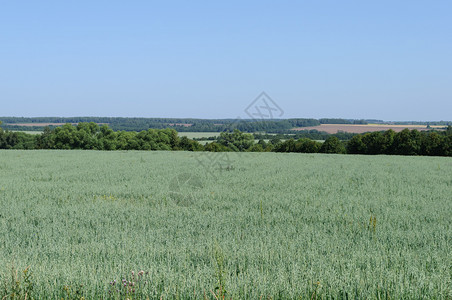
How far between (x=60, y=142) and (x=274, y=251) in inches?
3111

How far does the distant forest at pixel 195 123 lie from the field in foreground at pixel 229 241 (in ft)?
16.0

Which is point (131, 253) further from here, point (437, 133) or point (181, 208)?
point (437, 133)

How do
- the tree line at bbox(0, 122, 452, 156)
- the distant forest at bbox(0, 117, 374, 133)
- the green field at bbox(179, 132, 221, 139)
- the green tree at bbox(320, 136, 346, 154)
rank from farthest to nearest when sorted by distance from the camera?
the green field at bbox(179, 132, 221, 139) < the green tree at bbox(320, 136, 346, 154) < the tree line at bbox(0, 122, 452, 156) < the distant forest at bbox(0, 117, 374, 133)

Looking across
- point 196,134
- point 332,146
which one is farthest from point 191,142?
point 332,146

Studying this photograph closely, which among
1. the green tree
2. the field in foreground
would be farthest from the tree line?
the field in foreground

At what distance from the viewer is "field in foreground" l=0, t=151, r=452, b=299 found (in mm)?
3975

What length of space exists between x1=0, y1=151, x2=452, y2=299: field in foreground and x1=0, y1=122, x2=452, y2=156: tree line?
37.1 m

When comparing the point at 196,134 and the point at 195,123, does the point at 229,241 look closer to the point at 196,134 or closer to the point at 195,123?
the point at 196,134

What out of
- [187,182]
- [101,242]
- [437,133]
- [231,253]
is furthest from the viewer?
[437,133]

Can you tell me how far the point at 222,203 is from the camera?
10.7 meters

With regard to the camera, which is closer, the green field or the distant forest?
the distant forest

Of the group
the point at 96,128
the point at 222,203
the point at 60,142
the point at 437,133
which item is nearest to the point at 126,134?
the point at 96,128

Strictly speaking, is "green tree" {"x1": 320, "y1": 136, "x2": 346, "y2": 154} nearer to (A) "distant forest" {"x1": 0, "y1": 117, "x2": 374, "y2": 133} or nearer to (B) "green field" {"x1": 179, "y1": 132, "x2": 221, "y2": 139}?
(A) "distant forest" {"x1": 0, "y1": 117, "x2": 374, "y2": 133}

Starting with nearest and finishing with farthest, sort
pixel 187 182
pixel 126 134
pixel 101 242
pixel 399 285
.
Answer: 1. pixel 399 285
2. pixel 101 242
3. pixel 187 182
4. pixel 126 134
